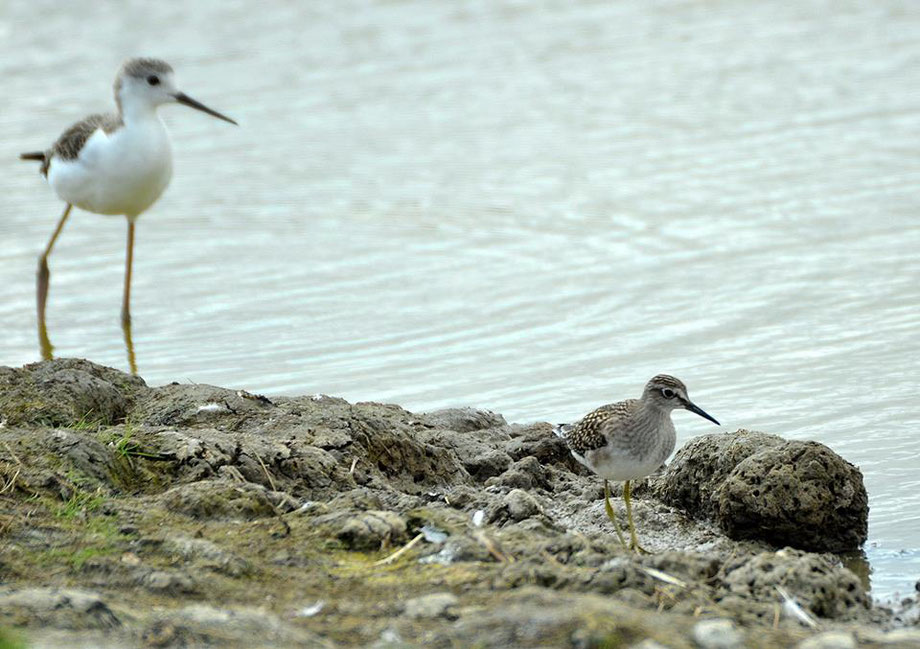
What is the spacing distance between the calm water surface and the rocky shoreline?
733 millimetres

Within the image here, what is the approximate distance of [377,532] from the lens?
17.2ft

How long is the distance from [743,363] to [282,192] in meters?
6.09

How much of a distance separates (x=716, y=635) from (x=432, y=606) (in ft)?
2.98

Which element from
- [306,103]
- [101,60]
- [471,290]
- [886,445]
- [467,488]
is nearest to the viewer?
[467,488]

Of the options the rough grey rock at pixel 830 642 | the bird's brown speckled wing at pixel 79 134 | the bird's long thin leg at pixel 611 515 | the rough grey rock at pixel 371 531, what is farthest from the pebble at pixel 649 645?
the bird's brown speckled wing at pixel 79 134

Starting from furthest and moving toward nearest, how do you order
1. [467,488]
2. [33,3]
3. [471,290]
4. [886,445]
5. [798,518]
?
[33,3] < [471,290] < [886,445] < [467,488] < [798,518]

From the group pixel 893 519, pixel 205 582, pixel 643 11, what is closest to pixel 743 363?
pixel 893 519

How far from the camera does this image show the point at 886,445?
23.8 feet

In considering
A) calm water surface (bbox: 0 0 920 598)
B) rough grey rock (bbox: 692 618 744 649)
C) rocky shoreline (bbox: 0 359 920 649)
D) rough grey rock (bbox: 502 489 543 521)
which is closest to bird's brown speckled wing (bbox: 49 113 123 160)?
calm water surface (bbox: 0 0 920 598)

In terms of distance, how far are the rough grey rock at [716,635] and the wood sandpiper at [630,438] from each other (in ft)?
5.67

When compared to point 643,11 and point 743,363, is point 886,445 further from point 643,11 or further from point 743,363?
point 643,11

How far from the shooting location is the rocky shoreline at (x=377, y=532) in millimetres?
4211

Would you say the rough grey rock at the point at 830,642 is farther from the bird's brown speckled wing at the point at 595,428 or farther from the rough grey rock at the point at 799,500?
the bird's brown speckled wing at the point at 595,428

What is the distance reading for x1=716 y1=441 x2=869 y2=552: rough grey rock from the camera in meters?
6.07
